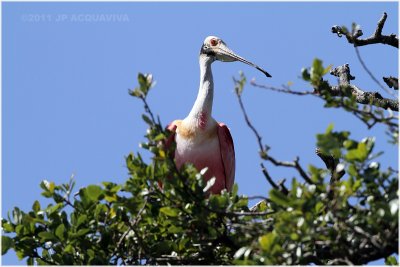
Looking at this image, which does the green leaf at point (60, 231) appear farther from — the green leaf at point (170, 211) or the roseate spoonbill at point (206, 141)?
the roseate spoonbill at point (206, 141)

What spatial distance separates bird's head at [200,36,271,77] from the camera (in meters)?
10.7

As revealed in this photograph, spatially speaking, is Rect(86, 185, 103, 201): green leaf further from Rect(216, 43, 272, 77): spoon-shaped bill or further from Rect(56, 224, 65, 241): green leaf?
Rect(216, 43, 272, 77): spoon-shaped bill

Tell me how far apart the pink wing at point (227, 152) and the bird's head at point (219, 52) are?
0.87 metres

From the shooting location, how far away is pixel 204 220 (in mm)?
7203

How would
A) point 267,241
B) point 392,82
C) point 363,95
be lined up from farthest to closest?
point 363,95, point 392,82, point 267,241

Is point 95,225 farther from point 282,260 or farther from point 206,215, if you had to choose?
point 282,260

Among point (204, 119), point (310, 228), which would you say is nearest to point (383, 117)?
point (310, 228)

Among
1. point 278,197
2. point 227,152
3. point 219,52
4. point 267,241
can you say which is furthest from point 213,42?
point 267,241

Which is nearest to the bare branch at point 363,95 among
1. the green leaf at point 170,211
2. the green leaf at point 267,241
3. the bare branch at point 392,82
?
the bare branch at point 392,82

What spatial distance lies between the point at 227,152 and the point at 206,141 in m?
0.29

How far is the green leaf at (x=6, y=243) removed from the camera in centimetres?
771

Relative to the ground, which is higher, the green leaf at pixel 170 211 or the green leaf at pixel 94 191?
the green leaf at pixel 94 191

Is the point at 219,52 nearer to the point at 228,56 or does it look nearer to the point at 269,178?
the point at 228,56

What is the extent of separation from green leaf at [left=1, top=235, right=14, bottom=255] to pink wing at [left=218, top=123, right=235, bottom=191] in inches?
115
